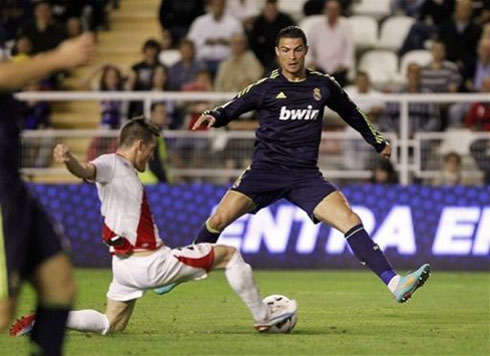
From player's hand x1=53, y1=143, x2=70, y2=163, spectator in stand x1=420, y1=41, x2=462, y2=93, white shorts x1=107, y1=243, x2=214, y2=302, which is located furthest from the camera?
spectator in stand x1=420, y1=41, x2=462, y2=93

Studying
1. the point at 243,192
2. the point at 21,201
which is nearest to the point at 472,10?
the point at 243,192

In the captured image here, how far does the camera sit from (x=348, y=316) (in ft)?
37.0

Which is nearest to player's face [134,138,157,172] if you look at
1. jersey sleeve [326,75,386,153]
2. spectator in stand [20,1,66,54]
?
jersey sleeve [326,75,386,153]

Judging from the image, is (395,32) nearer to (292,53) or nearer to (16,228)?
(292,53)

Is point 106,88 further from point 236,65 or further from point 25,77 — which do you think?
point 25,77

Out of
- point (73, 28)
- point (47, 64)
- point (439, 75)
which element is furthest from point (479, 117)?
point (47, 64)

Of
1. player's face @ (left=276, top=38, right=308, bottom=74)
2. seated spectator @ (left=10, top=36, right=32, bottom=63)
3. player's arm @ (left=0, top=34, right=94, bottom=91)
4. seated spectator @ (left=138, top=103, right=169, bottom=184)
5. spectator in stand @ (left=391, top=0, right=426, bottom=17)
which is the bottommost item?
seated spectator @ (left=138, top=103, right=169, bottom=184)

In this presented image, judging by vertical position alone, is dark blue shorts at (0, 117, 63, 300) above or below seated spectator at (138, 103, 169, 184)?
above

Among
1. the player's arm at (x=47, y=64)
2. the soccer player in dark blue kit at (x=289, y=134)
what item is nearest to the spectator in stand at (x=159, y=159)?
the soccer player in dark blue kit at (x=289, y=134)

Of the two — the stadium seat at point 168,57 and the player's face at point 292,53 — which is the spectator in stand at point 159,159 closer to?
the stadium seat at point 168,57

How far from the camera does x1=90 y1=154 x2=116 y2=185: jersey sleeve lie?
30.5ft

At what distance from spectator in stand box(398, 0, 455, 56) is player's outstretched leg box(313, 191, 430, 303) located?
988 cm

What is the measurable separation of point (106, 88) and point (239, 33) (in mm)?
2317

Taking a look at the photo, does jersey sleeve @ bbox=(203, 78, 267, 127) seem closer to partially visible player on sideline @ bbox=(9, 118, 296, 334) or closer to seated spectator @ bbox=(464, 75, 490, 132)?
partially visible player on sideline @ bbox=(9, 118, 296, 334)
